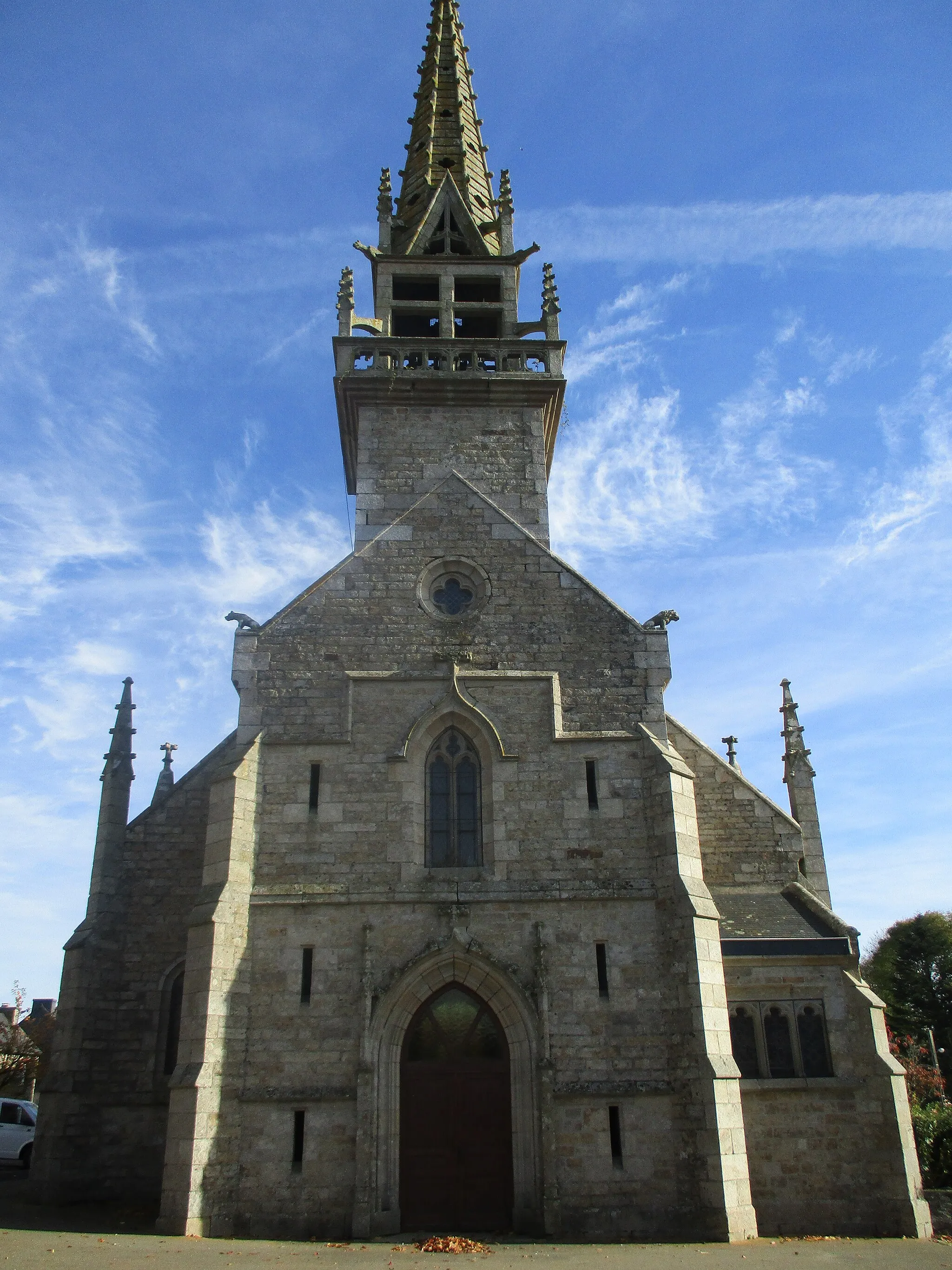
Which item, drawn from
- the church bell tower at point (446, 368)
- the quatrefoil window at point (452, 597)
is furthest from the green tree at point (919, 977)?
the quatrefoil window at point (452, 597)

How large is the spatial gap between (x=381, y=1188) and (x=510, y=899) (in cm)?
389

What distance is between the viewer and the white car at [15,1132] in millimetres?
21062

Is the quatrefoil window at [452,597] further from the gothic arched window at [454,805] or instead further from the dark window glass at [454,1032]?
the dark window glass at [454,1032]

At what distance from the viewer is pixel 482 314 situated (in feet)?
67.6

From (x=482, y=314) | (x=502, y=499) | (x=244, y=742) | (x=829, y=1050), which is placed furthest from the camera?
(x=482, y=314)

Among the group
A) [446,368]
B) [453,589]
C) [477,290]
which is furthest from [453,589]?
[477,290]

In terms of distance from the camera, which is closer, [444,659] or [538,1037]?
[538,1037]

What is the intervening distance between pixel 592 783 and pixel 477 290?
1213 cm

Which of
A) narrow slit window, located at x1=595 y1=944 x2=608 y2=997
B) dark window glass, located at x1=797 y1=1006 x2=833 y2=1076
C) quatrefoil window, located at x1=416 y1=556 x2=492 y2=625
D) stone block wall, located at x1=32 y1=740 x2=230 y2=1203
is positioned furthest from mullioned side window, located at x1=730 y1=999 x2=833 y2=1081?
stone block wall, located at x1=32 y1=740 x2=230 y2=1203

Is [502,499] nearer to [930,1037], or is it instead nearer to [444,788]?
[444,788]

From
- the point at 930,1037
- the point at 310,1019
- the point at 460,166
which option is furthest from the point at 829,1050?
the point at 930,1037

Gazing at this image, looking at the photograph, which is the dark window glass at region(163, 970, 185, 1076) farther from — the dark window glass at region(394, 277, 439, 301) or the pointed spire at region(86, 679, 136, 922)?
the dark window glass at region(394, 277, 439, 301)

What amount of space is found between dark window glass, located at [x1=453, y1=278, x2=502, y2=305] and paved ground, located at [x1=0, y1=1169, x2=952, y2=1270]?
55.5 ft

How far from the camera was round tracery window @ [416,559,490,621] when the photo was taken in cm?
1573
